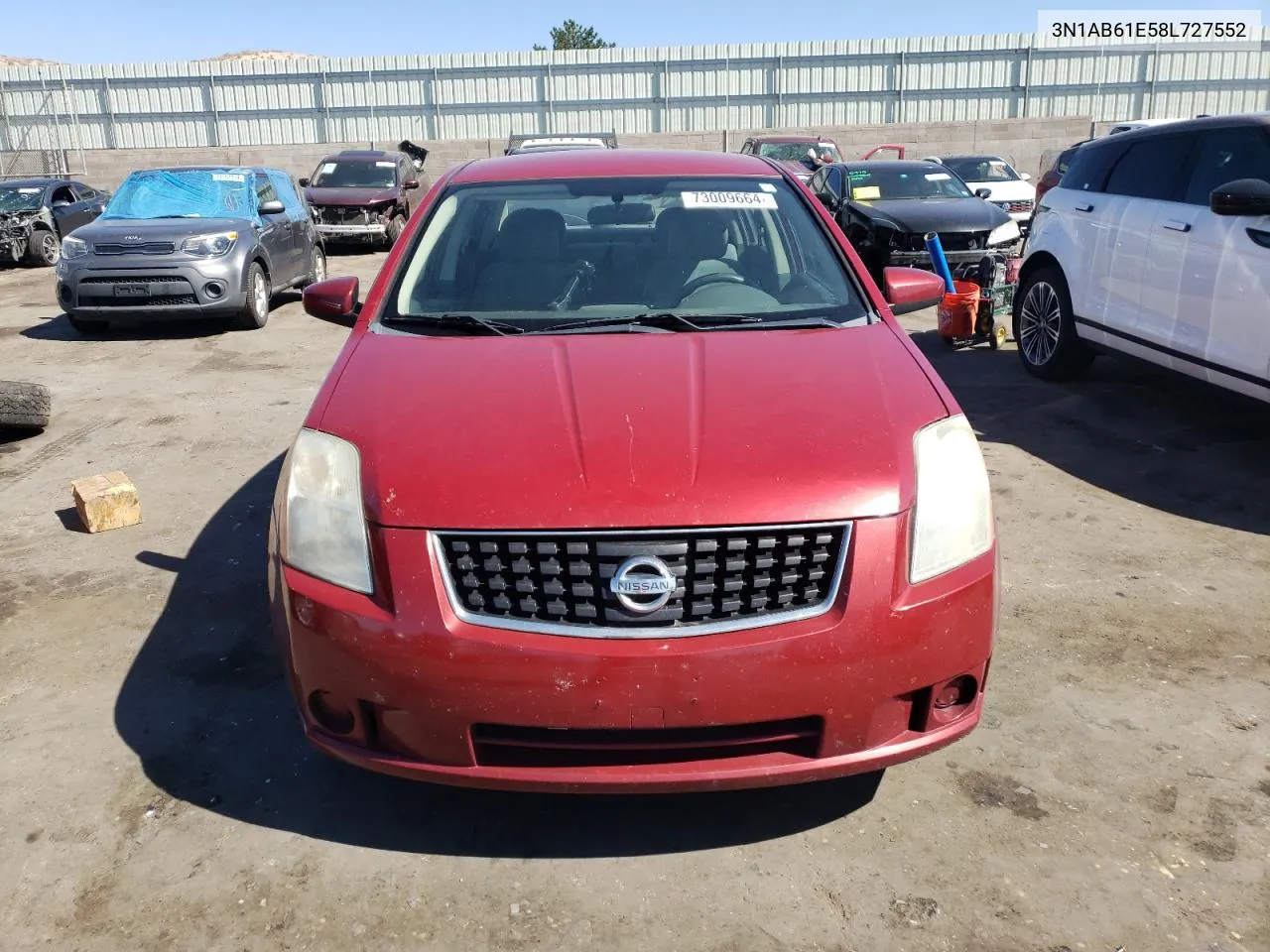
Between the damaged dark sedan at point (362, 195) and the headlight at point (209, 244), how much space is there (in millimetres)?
6564

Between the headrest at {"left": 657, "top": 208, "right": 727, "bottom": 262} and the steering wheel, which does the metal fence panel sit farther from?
the steering wheel

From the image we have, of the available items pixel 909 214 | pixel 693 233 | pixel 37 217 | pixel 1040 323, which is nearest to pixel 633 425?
pixel 693 233

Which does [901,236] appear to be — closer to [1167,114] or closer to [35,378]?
[35,378]

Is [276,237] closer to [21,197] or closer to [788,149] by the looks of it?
[21,197]

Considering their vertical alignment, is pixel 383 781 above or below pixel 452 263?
below

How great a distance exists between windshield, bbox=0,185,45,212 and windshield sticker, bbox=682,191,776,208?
16135mm

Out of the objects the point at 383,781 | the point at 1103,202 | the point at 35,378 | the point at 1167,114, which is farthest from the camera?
the point at 1167,114

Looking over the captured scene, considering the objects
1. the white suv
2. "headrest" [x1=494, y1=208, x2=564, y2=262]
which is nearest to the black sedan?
the white suv

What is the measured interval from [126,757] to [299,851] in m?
0.79

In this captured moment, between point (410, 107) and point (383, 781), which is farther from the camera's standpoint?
point (410, 107)

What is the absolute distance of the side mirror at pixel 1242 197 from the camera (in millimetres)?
5156

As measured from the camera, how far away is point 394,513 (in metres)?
2.47

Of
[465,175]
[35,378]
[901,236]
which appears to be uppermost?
[465,175]

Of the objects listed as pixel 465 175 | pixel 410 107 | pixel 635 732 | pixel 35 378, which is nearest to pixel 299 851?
pixel 635 732
